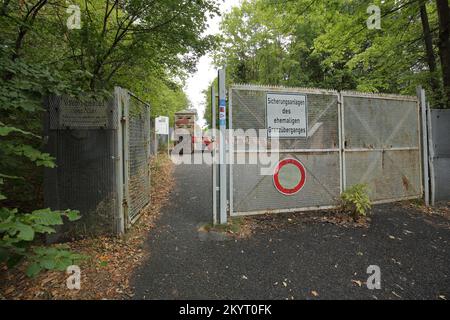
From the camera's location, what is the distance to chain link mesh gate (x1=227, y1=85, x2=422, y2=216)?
15.3ft

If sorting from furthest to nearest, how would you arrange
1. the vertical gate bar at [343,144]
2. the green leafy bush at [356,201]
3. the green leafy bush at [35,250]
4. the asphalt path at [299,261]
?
the vertical gate bar at [343,144] → the green leafy bush at [356,201] → the asphalt path at [299,261] → the green leafy bush at [35,250]

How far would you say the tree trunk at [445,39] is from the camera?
616 cm

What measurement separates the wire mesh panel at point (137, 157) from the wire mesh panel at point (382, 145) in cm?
468

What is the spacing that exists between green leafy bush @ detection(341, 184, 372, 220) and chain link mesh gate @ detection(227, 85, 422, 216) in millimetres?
394

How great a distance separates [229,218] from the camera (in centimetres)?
464

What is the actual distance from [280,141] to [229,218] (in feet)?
6.40

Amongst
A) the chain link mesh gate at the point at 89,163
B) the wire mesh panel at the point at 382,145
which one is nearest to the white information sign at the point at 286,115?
the wire mesh panel at the point at 382,145

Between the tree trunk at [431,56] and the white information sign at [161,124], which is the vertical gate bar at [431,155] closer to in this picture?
the tree trunk at [431,56]

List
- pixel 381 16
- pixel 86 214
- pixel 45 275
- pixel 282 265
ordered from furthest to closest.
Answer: pixel 381 16
pixel 86 214
pixel 282 265
pixel 45 275

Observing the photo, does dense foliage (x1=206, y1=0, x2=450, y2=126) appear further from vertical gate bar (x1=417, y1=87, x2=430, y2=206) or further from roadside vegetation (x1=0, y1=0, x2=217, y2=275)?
roadside vegetation (x1=0, y1=0, x2=217, y2=275)

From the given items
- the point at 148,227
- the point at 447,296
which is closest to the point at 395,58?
the point at 447,296

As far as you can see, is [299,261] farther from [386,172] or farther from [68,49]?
[68,49]

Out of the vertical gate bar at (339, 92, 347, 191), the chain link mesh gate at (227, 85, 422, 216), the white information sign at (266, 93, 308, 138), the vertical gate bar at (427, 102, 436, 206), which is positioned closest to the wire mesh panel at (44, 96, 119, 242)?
the chain link mesh gate at (227, 85, 422, 216)

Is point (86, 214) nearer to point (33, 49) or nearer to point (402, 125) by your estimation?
point (33, 49)
